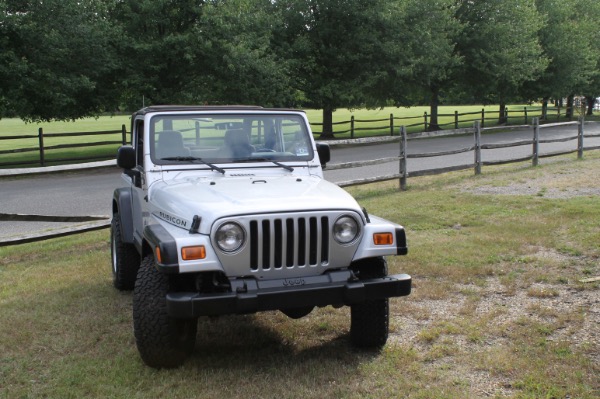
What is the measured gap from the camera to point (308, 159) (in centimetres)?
579

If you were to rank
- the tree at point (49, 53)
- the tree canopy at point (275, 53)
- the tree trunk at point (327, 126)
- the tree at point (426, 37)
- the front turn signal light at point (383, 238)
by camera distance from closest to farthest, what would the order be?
1. the front turn signal light at point (383, 238)
2. the tree at point (49, 53)
3. the tree canopy at point (275, 53)
4. the tree at point (426, 37)
5. the tree trunk at point (327, 126)

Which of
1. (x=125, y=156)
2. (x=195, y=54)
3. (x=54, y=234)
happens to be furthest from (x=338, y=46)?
(x=125, y=156)

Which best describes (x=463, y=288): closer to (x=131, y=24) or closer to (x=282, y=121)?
(x=282, y=121)

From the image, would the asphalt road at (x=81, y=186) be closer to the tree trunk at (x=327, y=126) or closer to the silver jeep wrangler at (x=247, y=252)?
the silver jeep wrangler at (x=247, y=252)

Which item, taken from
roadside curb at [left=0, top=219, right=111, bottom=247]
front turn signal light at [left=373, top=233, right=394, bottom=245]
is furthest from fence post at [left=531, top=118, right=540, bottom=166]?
front turn signal light at [left=373, top=233, right=394, bottom=245]

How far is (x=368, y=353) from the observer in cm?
492

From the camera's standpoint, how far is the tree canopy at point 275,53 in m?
18.7

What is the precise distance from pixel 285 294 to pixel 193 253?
65cm

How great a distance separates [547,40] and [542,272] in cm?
3542

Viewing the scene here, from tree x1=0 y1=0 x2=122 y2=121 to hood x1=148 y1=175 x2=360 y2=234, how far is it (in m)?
14.4

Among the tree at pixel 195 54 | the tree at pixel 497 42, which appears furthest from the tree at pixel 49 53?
the tree at pixel 497 42

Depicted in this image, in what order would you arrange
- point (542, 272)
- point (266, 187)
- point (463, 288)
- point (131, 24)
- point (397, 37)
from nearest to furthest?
1. point (266, 187)
2. point (463, 288)
3. point (542, 272)
4. point (131, 24)
5. point (397, 37)

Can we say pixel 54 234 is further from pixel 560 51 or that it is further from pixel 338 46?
pixel 560 51

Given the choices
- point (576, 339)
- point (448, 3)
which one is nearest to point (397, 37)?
point (448, 3)
